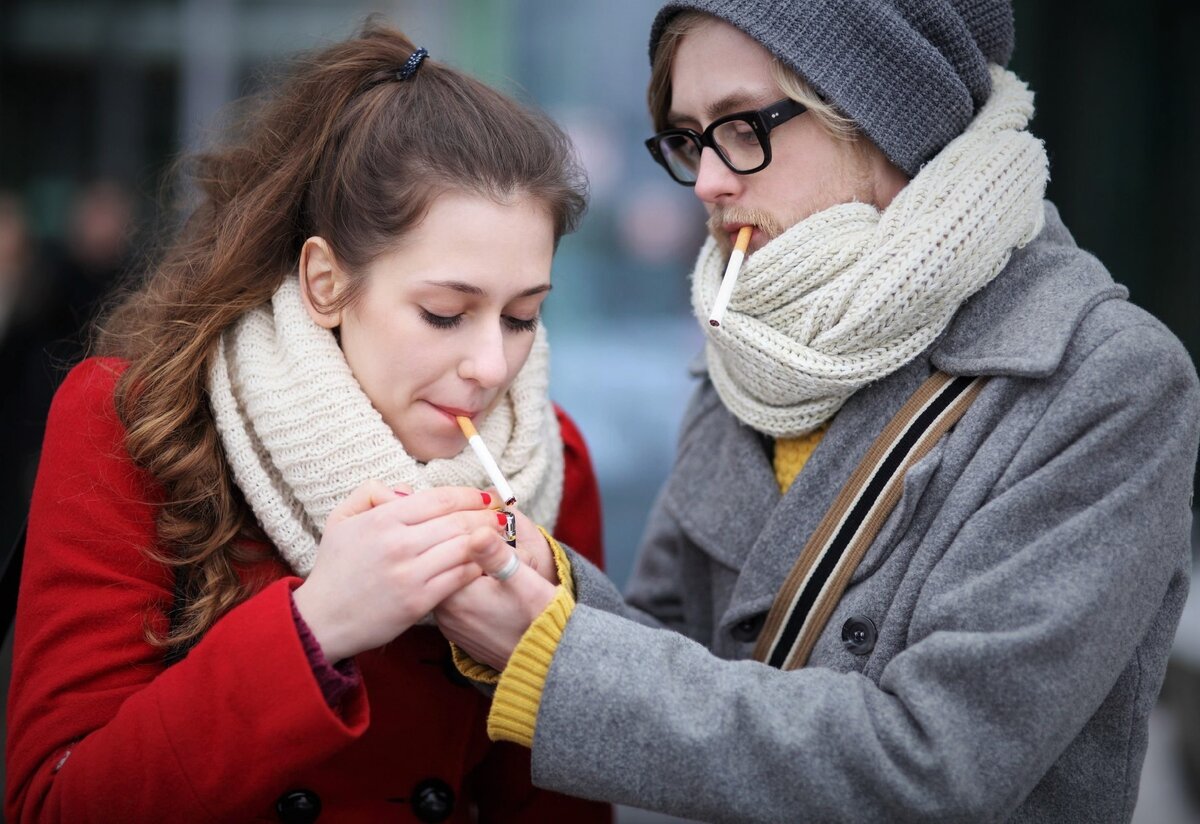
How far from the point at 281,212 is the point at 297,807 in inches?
41.1

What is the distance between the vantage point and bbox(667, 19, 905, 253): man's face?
204cm

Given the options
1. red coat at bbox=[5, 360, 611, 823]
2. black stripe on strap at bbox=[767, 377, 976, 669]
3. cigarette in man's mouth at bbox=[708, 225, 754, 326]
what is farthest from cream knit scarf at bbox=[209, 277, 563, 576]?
black stripe on strap at bbox=[767, 377, 976, 669]

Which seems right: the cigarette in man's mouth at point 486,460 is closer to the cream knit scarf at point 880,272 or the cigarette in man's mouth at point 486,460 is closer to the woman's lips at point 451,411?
the woman's lips at point 451,411

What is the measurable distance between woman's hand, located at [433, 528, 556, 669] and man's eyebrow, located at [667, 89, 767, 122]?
3.06ft

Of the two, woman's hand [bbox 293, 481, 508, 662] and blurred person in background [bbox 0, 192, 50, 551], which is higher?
woman's hand [bbox 293, 481, 508, 662]

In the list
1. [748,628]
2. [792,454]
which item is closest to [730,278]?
[792,454]

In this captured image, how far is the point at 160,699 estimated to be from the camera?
5.31 feet

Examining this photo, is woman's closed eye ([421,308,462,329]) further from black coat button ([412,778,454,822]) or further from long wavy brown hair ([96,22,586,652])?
black coat button ([412,778,454,822])

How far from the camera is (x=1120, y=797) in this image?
178cm

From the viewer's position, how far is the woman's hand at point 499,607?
5.64ft

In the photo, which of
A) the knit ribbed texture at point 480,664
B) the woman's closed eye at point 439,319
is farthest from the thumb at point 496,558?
the woman's closed eye at point 439,319

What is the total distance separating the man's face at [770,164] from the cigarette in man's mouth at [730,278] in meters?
0.03

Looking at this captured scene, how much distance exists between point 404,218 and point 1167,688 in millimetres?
4294

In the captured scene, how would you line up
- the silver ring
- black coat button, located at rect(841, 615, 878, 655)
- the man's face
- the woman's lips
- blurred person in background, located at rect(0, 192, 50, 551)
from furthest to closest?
blurred person in background, located at rect(0, 192, 50, 551), the man's face, the woman's lips, black coat button, located at rect(841, 615, 878, 655), the silver ring
